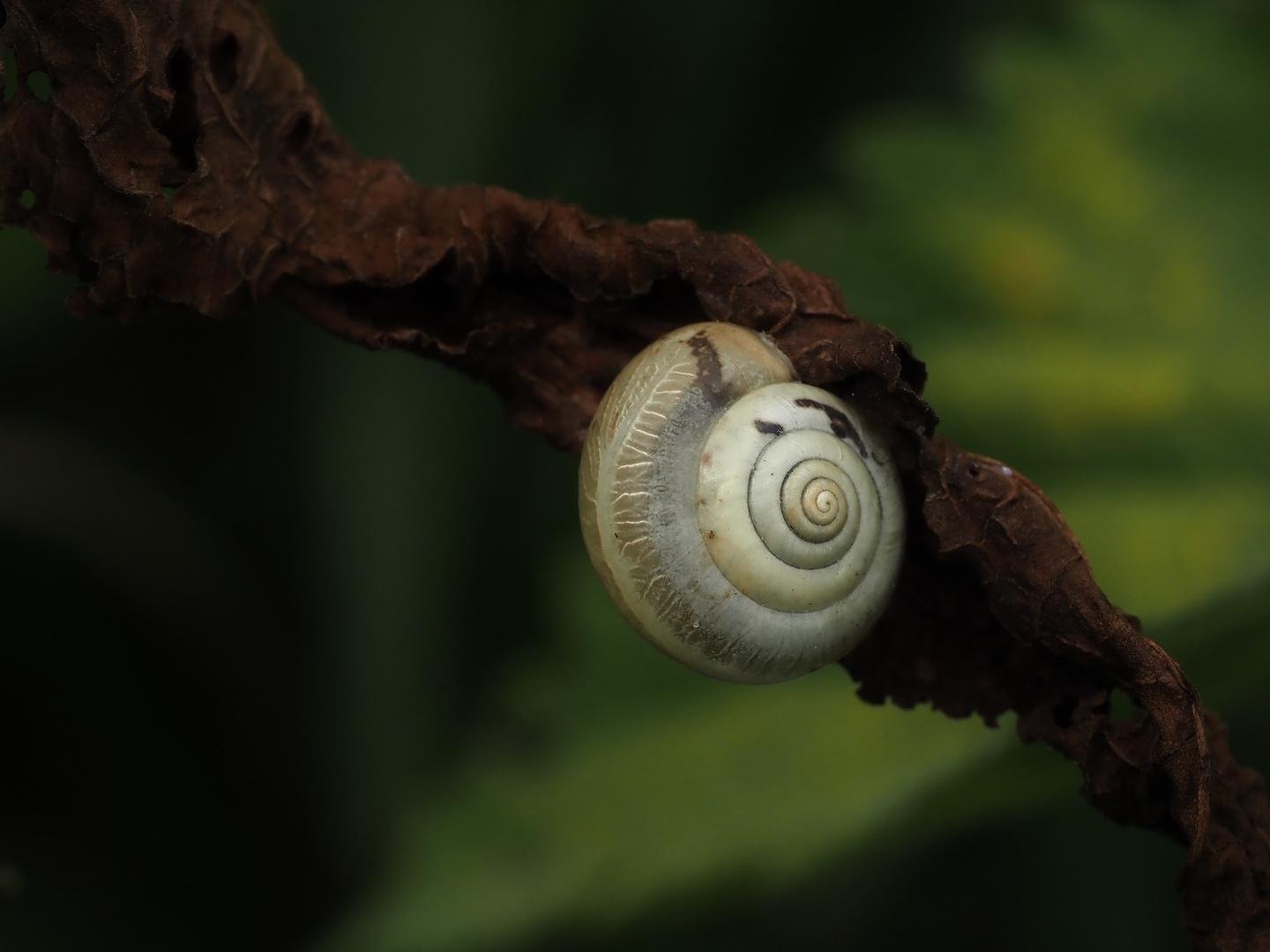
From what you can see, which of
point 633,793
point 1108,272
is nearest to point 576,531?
point 633,793

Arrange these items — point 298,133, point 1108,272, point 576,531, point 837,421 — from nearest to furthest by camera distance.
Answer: point 837,421
point 298,133
point 1108,272
point 576,531

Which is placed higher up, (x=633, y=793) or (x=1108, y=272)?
(x=1108, y=272)

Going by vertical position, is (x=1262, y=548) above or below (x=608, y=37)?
below

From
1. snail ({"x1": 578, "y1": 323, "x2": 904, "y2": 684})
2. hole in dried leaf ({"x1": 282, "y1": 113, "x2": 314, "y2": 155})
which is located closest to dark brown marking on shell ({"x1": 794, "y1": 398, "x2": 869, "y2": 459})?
snail ({"x1": 578, "y1": 323, "x2": 904, "y2": 684})

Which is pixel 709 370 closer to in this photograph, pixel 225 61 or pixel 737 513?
pixel 737 513

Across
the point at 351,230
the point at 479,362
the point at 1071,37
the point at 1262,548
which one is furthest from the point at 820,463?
the point at 1071,37

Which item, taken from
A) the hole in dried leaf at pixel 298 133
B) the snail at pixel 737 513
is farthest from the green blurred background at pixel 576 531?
the hole in dried leaf at pixel 298 133

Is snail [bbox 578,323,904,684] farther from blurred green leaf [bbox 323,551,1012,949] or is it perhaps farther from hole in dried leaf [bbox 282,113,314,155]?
blurred green leaf [bbox 323,551,1012,949]

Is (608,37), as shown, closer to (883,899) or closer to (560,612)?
(560,612)
